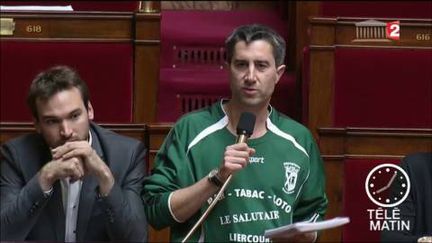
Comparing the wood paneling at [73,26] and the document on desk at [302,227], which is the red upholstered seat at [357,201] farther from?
the document on desk at [302,227]

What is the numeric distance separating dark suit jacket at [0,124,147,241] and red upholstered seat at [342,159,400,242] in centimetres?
28

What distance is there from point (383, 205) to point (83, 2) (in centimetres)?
51

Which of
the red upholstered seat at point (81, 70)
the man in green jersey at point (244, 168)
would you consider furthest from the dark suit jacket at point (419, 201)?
the red upholstered seat at point (81, 70)

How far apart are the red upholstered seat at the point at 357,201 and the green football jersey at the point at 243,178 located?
26cm

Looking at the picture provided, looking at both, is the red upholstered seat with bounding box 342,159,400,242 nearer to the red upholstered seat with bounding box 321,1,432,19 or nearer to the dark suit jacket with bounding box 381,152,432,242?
the dark suit jacket with bounding box 381,152,432,242

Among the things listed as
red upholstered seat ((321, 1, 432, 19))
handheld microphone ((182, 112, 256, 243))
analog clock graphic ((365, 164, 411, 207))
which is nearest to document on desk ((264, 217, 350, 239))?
handheld microphone ((182, 112, 256, 243))

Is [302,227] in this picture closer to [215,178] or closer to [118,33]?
[215,178]

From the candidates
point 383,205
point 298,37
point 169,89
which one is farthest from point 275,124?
point 298,37

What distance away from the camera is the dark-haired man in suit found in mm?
869

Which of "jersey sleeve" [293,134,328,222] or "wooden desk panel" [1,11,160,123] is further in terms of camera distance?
"wooden desk panel" [1,11,160,123]

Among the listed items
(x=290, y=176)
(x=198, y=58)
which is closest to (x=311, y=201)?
(x=290, y=176)

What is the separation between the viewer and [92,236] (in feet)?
2.93

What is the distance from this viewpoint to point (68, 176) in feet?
2.84

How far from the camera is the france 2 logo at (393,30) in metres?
1.22
